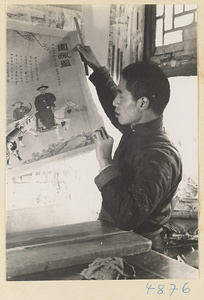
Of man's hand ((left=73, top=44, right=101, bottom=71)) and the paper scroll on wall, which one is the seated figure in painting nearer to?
the paper scroll on wall

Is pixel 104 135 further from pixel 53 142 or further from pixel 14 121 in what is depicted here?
pixel 14 121

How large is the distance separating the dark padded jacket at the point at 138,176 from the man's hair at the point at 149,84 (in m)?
0.05

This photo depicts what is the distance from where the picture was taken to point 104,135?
1.10 meters

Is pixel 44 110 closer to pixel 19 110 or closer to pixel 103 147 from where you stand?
pixel 19 110

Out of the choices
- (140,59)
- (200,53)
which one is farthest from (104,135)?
(200,53)

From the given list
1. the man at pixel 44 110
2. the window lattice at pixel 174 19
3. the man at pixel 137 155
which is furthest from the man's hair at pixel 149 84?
the man at pixel 44 110

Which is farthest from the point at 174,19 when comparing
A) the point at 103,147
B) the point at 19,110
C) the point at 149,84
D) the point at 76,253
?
the point at 76,253

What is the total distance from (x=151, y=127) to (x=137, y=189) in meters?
0.20

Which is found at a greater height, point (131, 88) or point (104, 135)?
point (131, 88)

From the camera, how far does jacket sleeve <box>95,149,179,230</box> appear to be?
1041 mm

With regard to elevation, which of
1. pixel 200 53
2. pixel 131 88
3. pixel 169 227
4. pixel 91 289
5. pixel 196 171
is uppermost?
pixel 200 53

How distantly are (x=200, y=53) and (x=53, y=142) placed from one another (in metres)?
0.53

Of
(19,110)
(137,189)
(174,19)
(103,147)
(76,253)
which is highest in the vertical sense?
(174,19)

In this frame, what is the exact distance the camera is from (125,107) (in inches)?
43.3
